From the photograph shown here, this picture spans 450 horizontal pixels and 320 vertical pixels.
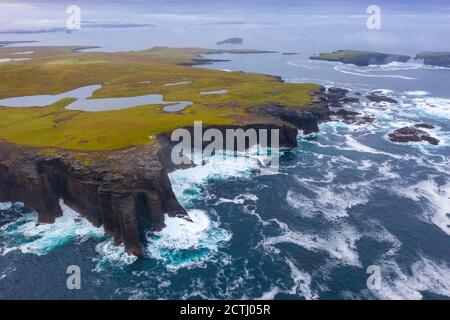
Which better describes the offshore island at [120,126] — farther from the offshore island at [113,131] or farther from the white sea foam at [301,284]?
the white sea foam at [301,284]

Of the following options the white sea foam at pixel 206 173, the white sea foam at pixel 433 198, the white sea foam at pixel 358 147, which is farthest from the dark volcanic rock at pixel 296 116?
the white sea foam at pixel 433 198

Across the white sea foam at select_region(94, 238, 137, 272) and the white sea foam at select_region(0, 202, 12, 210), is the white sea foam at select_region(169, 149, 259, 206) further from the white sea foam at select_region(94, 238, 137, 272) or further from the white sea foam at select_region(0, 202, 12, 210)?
the white sea foam at select_region(0, 202, 12, 210)

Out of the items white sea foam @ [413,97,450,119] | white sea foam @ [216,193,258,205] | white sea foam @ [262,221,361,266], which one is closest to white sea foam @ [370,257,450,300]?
white sea foam @ [262,221,361,266]

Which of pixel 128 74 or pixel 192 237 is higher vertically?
pixel 128 74

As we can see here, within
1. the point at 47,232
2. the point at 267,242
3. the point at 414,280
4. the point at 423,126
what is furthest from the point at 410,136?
the point at 47,232
